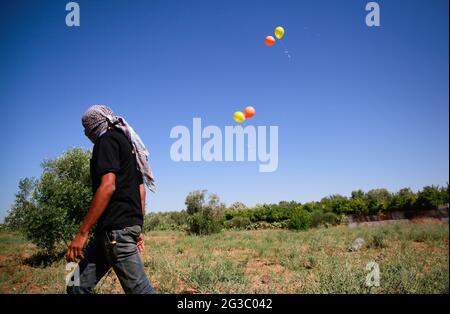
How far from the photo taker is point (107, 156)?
2.61 metres

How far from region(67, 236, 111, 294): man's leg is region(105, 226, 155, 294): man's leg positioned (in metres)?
0.18

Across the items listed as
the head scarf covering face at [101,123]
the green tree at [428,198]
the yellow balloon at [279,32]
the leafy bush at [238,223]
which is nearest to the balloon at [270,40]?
the yellow balloon at [279,32]

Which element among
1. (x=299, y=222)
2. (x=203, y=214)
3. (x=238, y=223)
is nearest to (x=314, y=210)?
(x=238, y=223)

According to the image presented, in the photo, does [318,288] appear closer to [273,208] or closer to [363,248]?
[363,248]

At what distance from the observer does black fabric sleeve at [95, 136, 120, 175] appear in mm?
2562

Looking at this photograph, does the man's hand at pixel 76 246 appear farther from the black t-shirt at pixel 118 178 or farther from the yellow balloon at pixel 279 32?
the yellow balloon at pixel 279 32

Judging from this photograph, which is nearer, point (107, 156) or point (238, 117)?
point (107, 156)

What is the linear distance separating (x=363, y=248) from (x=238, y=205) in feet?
112

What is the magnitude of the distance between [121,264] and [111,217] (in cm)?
39

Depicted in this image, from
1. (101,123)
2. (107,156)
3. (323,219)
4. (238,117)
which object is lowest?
(323,219)

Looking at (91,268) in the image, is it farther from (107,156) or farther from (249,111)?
(249,111)

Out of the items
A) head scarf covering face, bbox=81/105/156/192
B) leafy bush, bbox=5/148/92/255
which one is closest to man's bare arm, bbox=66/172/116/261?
head scarf covering face, bbox=81/105/156/192

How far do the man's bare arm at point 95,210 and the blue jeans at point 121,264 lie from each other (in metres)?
0.17

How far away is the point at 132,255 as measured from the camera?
259 cm
